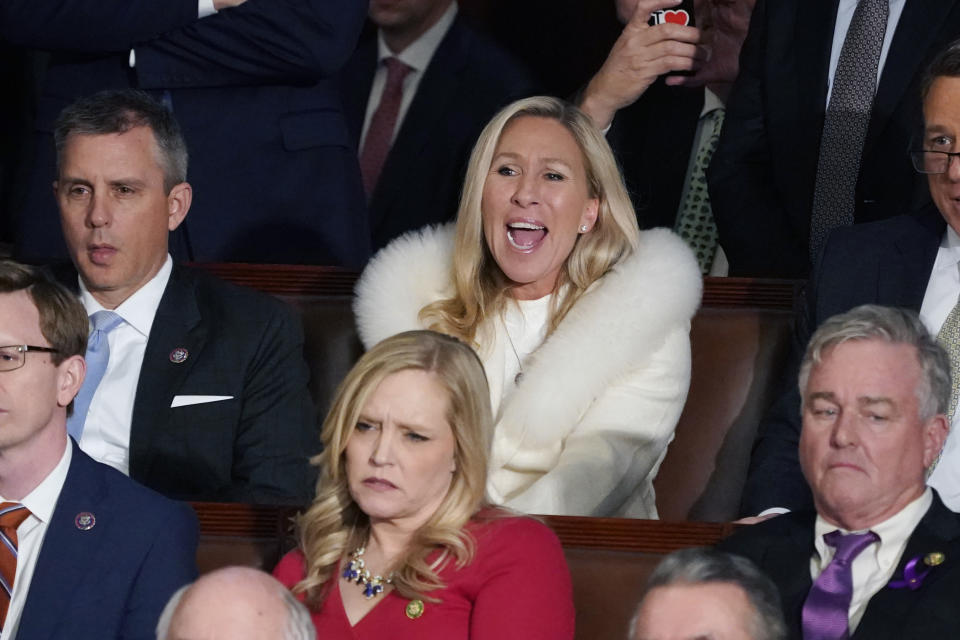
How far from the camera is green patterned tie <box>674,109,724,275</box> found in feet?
13.7

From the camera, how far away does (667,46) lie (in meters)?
3.81

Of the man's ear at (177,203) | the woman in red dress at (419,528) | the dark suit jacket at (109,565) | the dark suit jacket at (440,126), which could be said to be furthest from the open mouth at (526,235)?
the dark suit jacket at (109,565)

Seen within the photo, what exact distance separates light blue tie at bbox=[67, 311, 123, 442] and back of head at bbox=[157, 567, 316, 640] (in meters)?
1.17

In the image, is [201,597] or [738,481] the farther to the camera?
A: [738,481]

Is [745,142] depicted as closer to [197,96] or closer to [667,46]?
[667,46]

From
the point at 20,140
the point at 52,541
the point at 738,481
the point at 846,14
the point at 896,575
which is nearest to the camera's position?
the point at 896,575

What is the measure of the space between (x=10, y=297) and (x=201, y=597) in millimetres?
827

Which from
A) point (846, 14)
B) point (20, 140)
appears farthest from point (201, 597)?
point (20, 140)

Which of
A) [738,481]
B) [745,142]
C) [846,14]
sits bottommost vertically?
[738,481]

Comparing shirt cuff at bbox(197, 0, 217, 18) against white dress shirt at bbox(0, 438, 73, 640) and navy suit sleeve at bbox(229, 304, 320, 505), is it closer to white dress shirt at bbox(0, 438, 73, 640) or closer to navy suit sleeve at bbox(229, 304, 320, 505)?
navy suit sleeve at bbox(229, 304, 320, 505)

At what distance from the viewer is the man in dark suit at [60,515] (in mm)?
2703

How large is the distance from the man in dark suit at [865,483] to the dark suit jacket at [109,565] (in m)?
0.83

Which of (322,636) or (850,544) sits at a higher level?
(850,544)

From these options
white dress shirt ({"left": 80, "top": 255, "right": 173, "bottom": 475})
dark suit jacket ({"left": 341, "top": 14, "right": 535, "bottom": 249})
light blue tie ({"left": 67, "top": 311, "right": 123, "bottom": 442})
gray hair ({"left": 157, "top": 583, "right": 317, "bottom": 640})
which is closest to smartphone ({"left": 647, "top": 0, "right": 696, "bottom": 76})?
dark suit jacket ({"left": 341, "top": 14, "right": 535, "bottom": 249})
